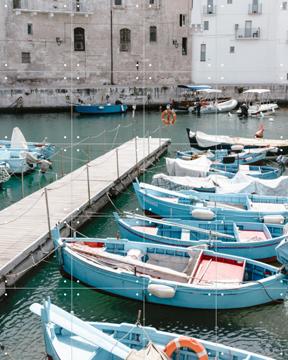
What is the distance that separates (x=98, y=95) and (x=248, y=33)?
11079 mm

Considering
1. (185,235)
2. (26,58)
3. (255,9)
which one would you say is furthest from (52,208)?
(255,9)

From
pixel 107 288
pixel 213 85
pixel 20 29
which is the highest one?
pixel 20 29

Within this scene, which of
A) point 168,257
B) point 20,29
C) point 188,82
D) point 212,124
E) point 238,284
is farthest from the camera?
point 188,82

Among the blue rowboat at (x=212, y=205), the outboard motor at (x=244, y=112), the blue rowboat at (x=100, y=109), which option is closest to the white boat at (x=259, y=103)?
the outboard motor at (x=244, y=112)

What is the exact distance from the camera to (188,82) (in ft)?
127

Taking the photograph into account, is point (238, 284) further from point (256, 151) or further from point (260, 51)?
point (260, 51)

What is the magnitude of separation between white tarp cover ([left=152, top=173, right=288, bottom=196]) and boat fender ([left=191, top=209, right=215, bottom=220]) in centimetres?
184

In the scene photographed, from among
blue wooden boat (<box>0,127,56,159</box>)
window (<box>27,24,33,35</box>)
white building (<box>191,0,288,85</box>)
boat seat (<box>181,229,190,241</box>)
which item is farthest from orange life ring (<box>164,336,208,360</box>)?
white building (<box>191,0,288,85</box>)

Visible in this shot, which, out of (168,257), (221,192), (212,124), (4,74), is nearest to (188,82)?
(212,124)

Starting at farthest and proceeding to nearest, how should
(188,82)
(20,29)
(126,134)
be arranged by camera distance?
(188,82) < (20,29) < (126,134)

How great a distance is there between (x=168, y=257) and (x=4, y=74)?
29165 millimetres

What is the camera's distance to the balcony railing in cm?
3766

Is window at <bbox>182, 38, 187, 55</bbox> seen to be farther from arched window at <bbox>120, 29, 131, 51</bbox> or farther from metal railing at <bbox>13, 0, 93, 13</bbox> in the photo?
metal railing at <bbox>13, 0, 93, 13</bbox>

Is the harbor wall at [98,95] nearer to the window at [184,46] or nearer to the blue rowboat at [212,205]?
the window at [184,46]
